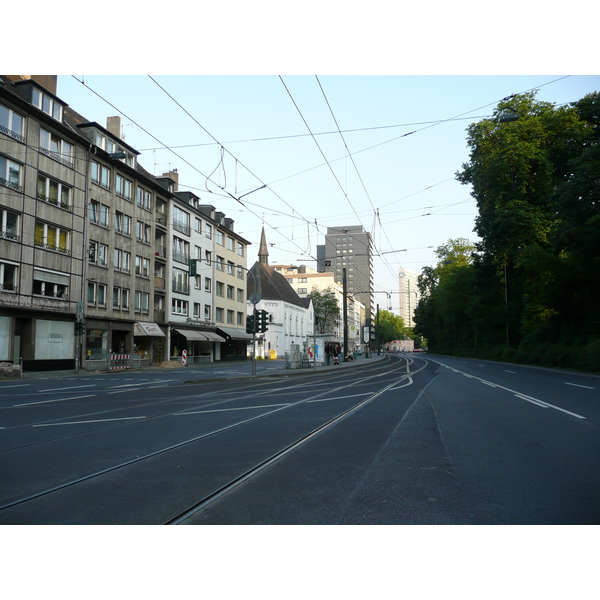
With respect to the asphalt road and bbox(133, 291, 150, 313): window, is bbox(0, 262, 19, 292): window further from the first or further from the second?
the asphalt road

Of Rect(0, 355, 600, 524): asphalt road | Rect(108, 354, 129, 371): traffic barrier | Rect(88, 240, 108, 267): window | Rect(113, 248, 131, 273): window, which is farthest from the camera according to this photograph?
Rect(113, 248, 131, 273): window

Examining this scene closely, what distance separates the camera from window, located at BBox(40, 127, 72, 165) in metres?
32.1

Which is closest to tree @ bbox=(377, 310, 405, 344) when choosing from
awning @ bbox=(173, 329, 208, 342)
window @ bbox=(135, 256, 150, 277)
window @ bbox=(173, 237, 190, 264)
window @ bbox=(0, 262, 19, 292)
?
awning @ bbox=(173, 329, 208, 342)

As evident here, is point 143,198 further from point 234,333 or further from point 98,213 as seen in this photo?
point 234,333

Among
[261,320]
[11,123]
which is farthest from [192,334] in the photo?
[11,123]

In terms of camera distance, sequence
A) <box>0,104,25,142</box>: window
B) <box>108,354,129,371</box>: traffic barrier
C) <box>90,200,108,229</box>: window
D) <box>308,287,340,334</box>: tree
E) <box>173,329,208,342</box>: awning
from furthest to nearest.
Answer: <box>308,287,340,334</box>: tree, <box>173,329,208,342</box>: awning, <box>90,200,108,229</box>: window, <box>108,354,129,371</box>: traffic barrier, <box>0,104,25,142</box>: window

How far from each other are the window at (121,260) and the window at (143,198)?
4.57 metres

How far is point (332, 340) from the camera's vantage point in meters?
109

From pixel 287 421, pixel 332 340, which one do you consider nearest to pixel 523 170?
pixel 287 421

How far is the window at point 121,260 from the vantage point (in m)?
39.1

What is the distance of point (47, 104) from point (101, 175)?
626cm

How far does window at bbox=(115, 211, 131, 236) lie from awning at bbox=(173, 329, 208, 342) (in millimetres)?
10160

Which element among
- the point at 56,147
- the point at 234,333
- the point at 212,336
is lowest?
the point at 212,336

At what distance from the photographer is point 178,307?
47938 mm
